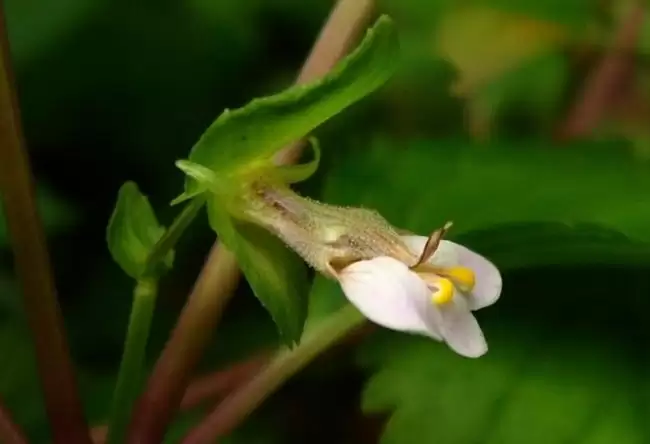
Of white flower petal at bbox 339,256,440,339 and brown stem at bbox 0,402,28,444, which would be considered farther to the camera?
brown stem at bbox 0,402,28,444

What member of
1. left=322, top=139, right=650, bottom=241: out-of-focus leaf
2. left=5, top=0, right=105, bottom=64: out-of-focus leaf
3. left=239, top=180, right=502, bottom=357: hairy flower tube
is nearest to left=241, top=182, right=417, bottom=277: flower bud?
left=239, top=180, right=502, bottom=357: hairy flower tube

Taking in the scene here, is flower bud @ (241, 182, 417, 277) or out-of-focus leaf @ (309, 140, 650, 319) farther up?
flower bud @ (241, 182, 417, 277)

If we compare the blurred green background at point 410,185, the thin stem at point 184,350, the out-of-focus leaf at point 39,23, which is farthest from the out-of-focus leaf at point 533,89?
the thin stem at point 184,350

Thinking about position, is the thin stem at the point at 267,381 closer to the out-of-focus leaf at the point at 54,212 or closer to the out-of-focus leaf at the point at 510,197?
the out-of-focus leaf at the point at 510,197

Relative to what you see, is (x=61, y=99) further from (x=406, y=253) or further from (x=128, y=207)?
(x=406, y=253)

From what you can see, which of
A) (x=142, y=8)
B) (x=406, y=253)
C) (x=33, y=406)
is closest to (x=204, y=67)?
(x=142, y=8)

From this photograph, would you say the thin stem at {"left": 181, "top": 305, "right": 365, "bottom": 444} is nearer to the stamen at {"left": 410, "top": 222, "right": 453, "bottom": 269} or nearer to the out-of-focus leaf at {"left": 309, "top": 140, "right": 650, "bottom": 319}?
the out-of-focus leaf at {"left": 309, "top": 140, "right": 650, "bottom": 319}

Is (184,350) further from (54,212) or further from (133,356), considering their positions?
(54,212)
